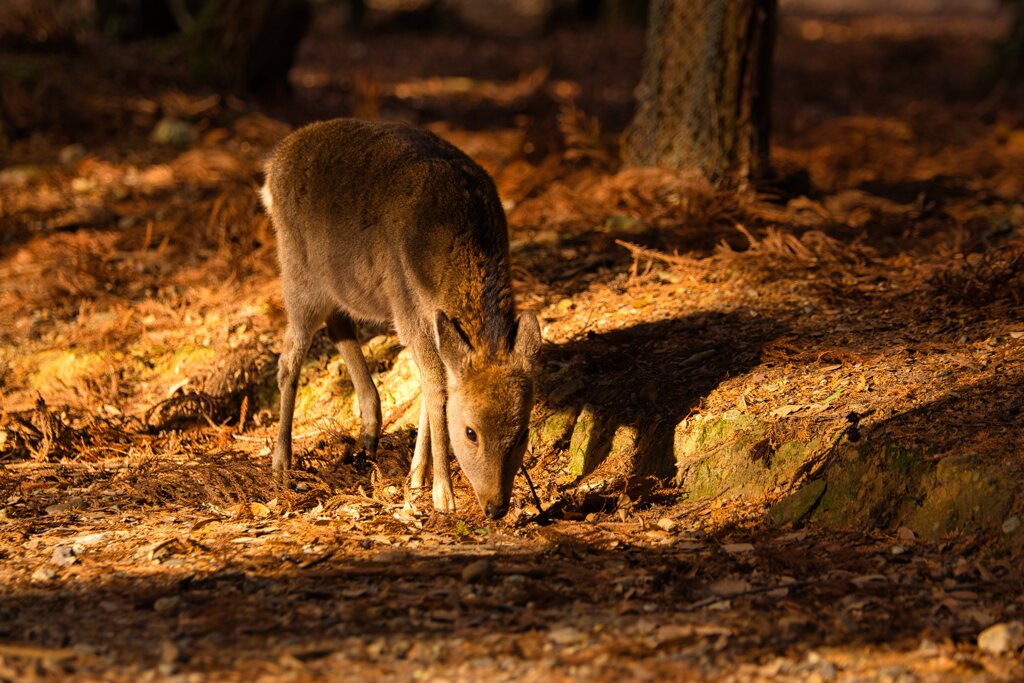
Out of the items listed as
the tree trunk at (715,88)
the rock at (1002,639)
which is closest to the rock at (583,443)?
the rock at (1002,639)

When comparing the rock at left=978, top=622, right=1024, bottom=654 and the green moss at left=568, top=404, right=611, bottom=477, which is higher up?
the rock at left=978, top=622, right=1024, bottom=654

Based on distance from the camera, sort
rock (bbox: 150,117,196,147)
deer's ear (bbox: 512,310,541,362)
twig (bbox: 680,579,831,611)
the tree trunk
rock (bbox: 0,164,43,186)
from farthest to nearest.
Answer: rock (bbox: 150,117,196,147) → rock (bbox: 0,164,43,186) → the tree trunk → deer's ear (bbox: 512,310,541,362) → twig (bbox: 680,579,831,611)

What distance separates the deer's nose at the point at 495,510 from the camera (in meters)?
5.64

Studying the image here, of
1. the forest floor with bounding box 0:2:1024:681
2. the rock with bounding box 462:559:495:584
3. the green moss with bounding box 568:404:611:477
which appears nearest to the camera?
the forest floor with bounding box 0:2:1024:681

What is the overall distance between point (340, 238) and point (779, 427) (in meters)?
2.68

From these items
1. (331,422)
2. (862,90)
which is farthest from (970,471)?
(862,90)

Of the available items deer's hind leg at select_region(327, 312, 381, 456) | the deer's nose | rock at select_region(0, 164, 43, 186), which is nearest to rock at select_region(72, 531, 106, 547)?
deer's hind leg at select_region(327, 312, 381, 456)

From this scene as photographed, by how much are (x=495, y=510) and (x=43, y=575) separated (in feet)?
6.98

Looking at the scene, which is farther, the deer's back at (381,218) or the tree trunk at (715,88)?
the tree trunk at (715,88)

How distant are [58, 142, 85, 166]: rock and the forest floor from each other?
0.39 feet

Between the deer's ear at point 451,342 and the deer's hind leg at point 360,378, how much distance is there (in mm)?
1512

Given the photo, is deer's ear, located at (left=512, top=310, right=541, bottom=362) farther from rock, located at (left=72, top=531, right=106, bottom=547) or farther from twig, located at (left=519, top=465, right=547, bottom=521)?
rock, located at (left=72, top=531, right=106, bottom=547)

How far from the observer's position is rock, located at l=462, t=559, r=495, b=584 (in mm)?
4914

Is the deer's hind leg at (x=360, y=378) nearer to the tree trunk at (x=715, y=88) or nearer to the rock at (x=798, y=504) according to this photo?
the rock at (x=798, y=504)
